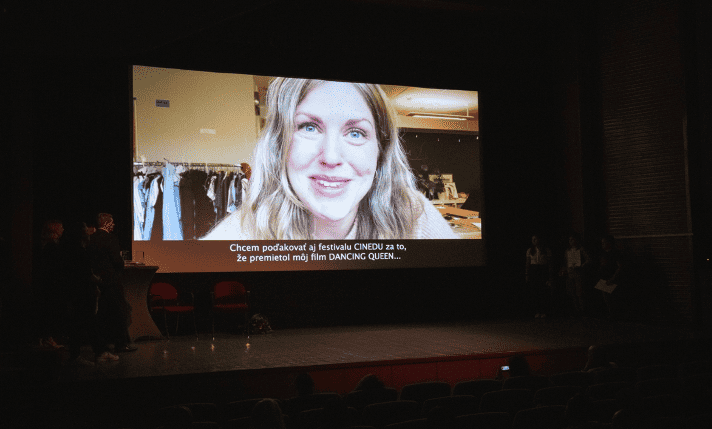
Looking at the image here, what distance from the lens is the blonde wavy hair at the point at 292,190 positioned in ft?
24.6

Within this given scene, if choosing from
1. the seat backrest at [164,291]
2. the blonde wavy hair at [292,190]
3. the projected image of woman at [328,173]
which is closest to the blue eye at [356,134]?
the projected image of woman at [328,173]

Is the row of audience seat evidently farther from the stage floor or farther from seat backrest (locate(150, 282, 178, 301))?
seat backrest (locate(150, 282, 178, 301))

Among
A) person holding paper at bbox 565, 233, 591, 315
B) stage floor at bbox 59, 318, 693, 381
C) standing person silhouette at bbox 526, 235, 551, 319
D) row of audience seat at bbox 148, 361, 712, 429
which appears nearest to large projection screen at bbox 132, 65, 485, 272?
standing person silhouette at bbox 526, 235, 551, 319

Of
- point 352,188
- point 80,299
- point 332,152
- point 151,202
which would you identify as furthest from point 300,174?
point 80,299

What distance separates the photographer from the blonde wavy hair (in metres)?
7.51

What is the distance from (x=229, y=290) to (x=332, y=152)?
2.14 meters

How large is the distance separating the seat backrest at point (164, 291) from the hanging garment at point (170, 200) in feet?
1.82

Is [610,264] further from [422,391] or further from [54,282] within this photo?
[54,282]

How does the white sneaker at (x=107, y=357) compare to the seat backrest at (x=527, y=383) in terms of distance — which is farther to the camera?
the white sneaker at (x=107, y=357)

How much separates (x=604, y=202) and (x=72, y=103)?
23.4 feet

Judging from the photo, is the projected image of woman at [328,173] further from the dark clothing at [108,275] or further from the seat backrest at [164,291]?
the dark clothing at [108,275]

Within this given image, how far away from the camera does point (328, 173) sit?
7.75 m

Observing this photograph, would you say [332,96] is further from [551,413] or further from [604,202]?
[551,413]

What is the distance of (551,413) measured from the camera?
7.86 feet
